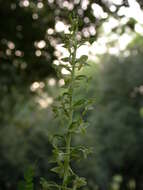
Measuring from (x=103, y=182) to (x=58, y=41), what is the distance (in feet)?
47.5

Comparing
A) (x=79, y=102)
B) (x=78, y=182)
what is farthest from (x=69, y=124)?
(x=78, y=182)

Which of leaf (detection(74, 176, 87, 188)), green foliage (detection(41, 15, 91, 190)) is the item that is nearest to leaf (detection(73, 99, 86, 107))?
green foliage (detection(41, 15, 91, 190))

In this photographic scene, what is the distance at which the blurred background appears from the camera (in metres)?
4.70

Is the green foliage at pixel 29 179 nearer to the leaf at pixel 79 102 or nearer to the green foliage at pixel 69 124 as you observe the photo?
the green foliage at pixel 69 124

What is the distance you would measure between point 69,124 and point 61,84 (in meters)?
0.55

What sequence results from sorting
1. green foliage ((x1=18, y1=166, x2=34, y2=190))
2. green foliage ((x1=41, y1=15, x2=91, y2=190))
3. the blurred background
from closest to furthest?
1. green foliage ((x1=41, y1=15, x2=91, y2=190))
2. green foliage ((x1=18, y1=166, x2=34, y2=190))
3. the blurred background

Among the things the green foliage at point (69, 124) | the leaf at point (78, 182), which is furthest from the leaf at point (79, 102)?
the leaf at point (78, 182)

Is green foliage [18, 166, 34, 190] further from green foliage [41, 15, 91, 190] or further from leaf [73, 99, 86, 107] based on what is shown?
leaf [73, 99, 86, 107]

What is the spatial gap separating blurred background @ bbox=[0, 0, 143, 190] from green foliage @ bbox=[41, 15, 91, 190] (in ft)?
0.21

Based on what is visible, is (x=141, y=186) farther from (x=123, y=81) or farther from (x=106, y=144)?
(x=123, y=81)

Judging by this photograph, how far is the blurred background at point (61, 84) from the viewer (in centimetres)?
470

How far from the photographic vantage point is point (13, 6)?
6488 millimetres

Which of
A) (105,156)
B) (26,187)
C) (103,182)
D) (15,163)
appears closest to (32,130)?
(15,163)

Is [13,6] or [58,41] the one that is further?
[13,6]
